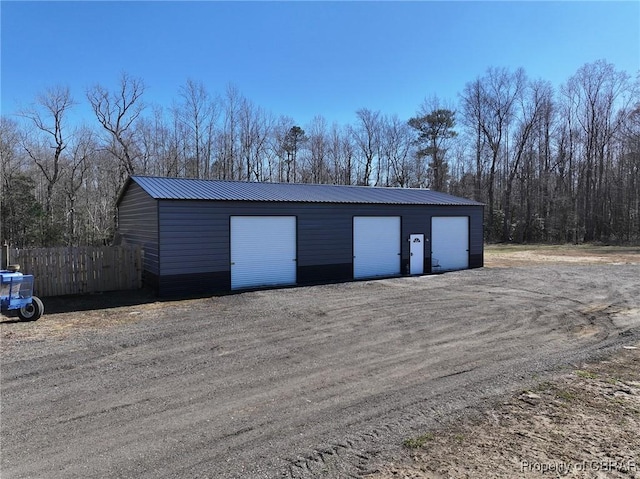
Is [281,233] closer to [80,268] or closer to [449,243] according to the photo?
[80,268]

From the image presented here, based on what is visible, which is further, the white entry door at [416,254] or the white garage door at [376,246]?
the white entry door at [416,254]

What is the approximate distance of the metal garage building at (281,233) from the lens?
11.1m

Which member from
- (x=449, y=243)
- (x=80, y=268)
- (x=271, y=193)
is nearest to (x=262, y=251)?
(x=271, y=193)

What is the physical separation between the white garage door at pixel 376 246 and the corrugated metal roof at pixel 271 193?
0.74 m

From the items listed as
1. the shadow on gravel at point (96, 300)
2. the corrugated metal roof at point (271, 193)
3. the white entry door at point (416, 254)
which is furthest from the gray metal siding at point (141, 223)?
the white entry door at point (416, 254)

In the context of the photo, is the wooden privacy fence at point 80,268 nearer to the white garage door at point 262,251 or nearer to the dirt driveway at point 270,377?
the dirt driveway at point 270,377

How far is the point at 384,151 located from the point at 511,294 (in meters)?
31.1

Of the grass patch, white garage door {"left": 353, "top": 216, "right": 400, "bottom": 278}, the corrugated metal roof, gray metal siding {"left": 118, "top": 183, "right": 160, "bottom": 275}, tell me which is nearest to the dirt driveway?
the grass patch

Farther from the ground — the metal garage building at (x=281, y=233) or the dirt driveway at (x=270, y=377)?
the metal garage building at (x=281, y=233)

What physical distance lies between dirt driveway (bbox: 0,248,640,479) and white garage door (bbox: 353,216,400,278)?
4.50 meters

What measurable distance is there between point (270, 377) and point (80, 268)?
8.39m

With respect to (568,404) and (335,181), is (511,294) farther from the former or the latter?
(335,181)

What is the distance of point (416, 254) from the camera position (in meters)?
15.6

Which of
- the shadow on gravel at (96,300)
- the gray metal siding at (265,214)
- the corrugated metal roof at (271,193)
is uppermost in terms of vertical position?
the corrugated metal roof at (271,193)
